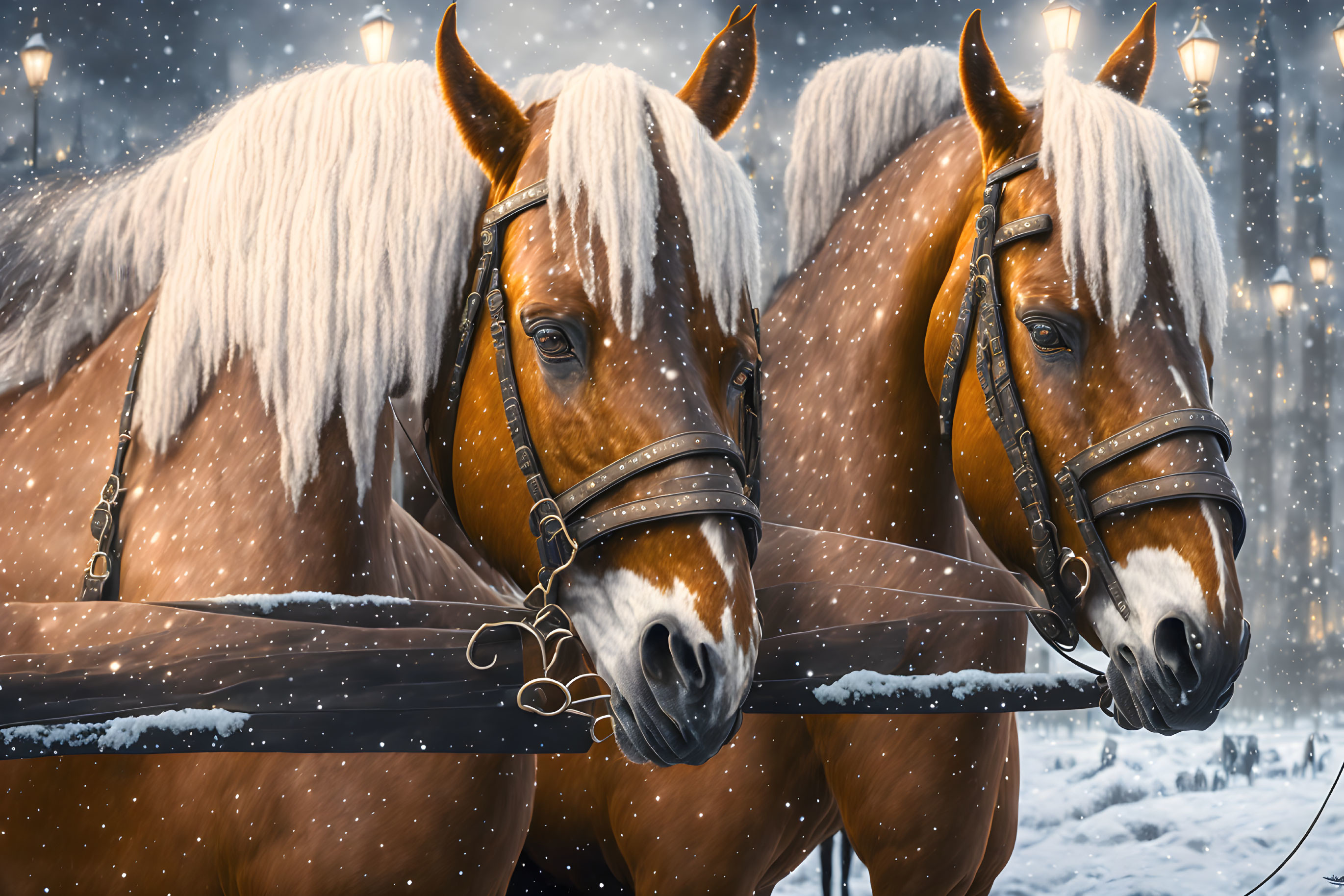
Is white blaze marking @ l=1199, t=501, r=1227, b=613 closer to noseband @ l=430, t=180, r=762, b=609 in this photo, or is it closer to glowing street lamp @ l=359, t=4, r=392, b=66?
noseband @ l=430, t=180, r=762, b=609

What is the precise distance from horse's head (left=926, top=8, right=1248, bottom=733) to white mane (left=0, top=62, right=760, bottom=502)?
0.43 meters

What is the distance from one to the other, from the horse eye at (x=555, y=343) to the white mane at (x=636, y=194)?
52 millimetres

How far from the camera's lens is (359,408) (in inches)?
40.9

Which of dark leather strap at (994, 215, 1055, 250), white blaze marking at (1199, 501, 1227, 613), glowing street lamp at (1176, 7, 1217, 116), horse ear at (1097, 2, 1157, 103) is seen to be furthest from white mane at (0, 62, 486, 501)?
glowing street lamp at (1176, 7, 1217, 116)

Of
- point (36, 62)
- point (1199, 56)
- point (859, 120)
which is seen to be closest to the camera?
point (859, 120)

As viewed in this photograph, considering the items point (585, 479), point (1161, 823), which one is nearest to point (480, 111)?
point (585, 479)

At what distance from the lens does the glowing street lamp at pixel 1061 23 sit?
2424 mm

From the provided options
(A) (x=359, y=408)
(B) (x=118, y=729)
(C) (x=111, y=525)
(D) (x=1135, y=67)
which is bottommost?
(B) (x=118, y=729)

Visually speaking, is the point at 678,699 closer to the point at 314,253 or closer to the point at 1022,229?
the point at 314,253

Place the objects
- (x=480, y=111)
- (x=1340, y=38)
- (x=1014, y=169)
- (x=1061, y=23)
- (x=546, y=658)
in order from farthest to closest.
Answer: (x=1340, y=38) < (x=1061, y=23) < (x=1014, y=169) < (x=480, y=111) < (x=546, y=658)

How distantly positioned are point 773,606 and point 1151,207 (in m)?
0.73

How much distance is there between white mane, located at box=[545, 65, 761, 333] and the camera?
0.98 meters

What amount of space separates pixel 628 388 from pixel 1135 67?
112 centimetres

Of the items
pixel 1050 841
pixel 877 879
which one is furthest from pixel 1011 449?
pixel 1050 841
